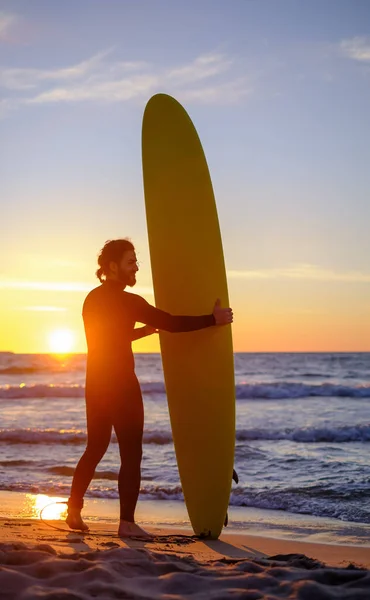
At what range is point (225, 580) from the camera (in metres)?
2.55

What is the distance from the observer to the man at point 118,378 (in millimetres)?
3805

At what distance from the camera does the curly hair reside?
13.0 feet

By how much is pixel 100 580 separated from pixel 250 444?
22.4ft

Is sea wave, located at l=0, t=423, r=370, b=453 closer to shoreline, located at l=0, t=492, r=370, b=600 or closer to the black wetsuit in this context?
the black wetsuit

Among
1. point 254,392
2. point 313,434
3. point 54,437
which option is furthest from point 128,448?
point 254,392

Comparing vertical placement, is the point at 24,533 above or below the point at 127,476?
below

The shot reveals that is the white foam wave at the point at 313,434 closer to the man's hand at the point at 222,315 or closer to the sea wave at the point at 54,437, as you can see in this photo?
the sea wave at the point at 54,437

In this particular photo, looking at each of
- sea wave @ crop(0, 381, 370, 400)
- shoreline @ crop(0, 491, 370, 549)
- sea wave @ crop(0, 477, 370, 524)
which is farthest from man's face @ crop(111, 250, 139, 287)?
sea wave @ crop(0, 381, 370, 400)

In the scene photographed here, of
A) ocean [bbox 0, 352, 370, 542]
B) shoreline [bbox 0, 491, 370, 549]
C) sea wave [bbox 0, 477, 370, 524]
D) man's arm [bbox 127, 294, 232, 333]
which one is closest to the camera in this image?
man's arm [bbox 127, 294, 232, 333]

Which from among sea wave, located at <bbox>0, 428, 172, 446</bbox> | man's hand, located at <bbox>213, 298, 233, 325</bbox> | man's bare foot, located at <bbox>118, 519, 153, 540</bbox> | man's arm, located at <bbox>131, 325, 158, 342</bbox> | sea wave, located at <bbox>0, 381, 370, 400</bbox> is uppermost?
sea wave, located at <bbox>0, 381, 370, 400</bbox>

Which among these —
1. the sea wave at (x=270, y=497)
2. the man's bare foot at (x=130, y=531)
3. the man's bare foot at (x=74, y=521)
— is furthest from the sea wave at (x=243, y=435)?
the man's bare foot at (x=130, y=531)

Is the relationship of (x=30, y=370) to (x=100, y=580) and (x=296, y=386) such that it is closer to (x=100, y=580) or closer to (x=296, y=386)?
(x=296, y=386)

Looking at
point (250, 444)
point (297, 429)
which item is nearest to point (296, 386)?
point (297, 429)

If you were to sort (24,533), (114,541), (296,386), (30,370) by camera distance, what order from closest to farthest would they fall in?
(114,541) → (24,533) → (296,386) → (30,370)
